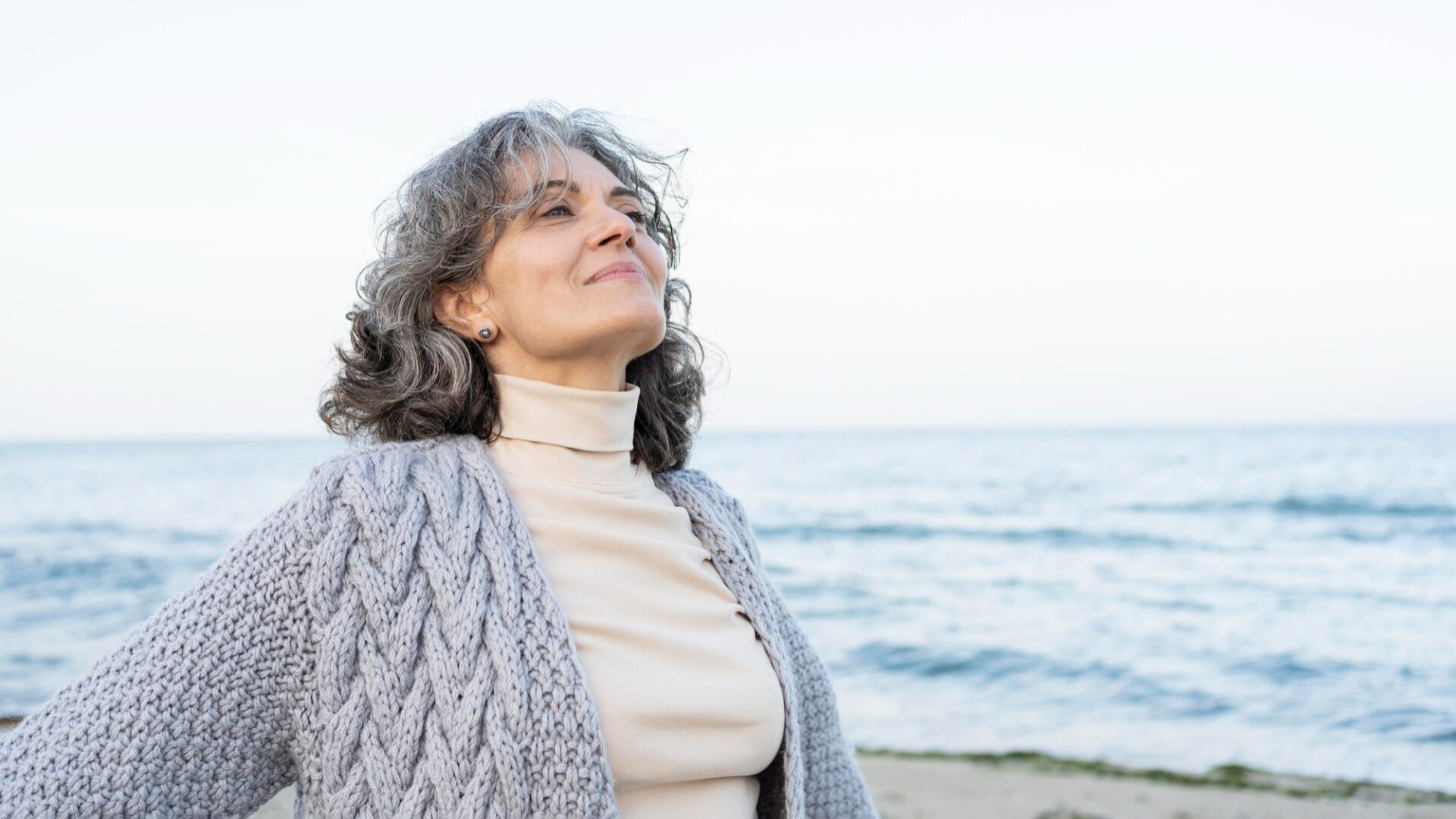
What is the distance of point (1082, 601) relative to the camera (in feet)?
36.7

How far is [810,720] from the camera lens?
1.78 metres

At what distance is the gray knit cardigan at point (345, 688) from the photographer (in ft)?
3.84

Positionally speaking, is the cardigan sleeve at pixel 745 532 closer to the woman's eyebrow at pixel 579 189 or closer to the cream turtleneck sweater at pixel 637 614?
the cream turtleneck sweater at pixel 637 614

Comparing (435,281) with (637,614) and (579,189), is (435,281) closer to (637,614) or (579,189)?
(579,189)

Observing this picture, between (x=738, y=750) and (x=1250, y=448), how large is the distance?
42.3m

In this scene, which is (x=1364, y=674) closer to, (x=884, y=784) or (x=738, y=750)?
(x=884, y=784)

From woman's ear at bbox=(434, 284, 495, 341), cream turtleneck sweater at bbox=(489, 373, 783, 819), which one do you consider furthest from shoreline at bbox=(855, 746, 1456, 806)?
woman's ear at bbox=(434, 284, 495, 341)

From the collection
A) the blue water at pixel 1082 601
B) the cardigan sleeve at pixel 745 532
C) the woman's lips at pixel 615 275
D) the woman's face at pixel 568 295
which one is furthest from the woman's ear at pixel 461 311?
the blue water at pixel 1082 601

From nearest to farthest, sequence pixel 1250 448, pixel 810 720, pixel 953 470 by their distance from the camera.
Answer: pixel 810 720
pixel 953 470
pixel 1250 448

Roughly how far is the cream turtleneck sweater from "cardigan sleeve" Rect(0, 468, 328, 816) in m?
0.36

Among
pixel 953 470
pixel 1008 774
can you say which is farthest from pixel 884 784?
pixel 953 470

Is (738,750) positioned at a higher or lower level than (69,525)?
higher

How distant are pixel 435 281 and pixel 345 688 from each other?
0.64m

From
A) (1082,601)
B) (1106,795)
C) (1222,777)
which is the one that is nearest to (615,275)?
(1106,795)
